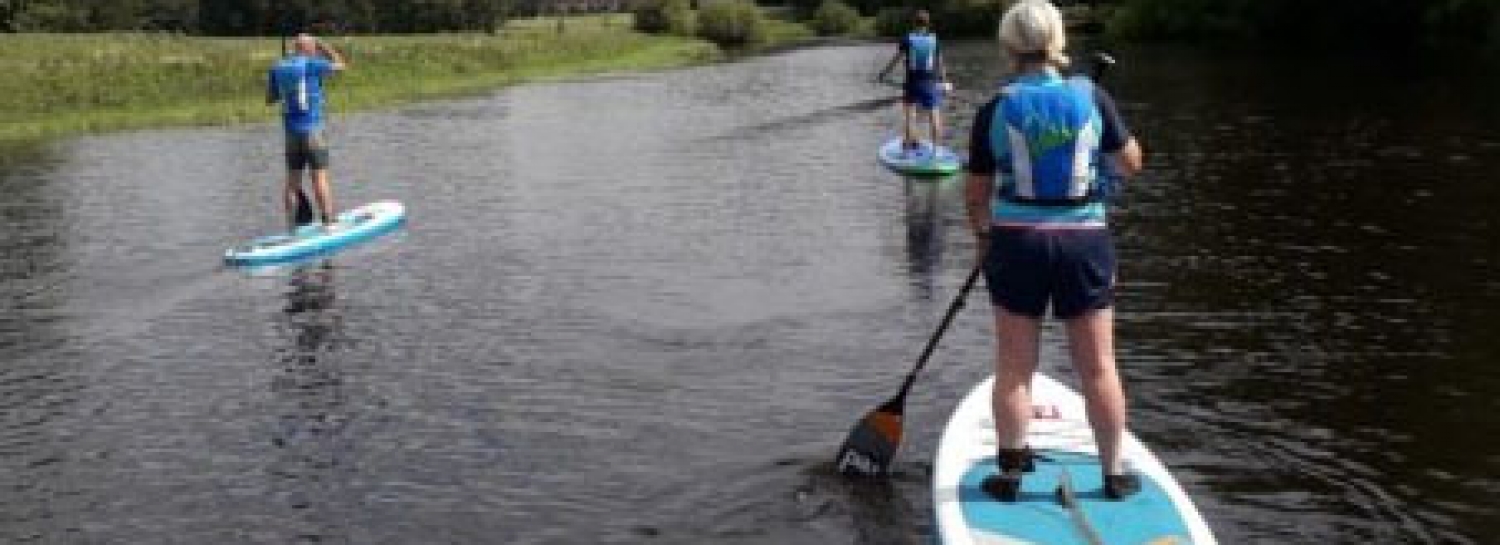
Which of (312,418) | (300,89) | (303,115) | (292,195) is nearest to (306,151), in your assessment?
(303,115)

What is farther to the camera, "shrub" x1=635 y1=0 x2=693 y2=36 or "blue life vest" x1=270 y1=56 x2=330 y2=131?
"shrub" x1=635 y1=0 x2=693 y2=36

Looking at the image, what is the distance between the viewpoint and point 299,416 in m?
10.6

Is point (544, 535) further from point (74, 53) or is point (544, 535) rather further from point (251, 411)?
point (74, 53)

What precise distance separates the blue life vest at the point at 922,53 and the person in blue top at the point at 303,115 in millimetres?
9112

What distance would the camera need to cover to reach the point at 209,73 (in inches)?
1916

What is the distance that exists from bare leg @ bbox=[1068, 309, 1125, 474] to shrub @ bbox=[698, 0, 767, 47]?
270 feet

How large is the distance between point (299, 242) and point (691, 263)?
4.33 m

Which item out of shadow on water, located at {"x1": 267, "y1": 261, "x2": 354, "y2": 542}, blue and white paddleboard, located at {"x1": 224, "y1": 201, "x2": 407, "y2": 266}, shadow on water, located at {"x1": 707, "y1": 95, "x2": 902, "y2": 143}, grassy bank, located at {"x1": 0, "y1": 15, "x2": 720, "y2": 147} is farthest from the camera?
grassy bank, located at {"x1": 0, "y1": 15, "x2": 720, "y2": 147}

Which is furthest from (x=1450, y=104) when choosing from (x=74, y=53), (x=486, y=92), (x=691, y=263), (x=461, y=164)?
(x=74, y=53)

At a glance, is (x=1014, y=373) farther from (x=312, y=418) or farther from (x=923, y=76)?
(x=923, y=76)

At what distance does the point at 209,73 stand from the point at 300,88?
3347 cm

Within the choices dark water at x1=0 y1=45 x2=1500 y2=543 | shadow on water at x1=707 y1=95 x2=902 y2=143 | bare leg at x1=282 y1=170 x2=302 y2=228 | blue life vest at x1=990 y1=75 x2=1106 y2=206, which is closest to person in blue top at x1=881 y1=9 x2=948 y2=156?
dark water at x1=0 y1=45 x2=1500 y2=543

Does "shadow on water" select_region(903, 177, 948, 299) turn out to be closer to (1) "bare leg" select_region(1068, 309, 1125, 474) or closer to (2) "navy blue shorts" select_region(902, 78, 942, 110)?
(2) "navy blue shorts" select_region(902, 78, 942, 110)

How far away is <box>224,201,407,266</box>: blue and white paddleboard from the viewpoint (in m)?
16.2
